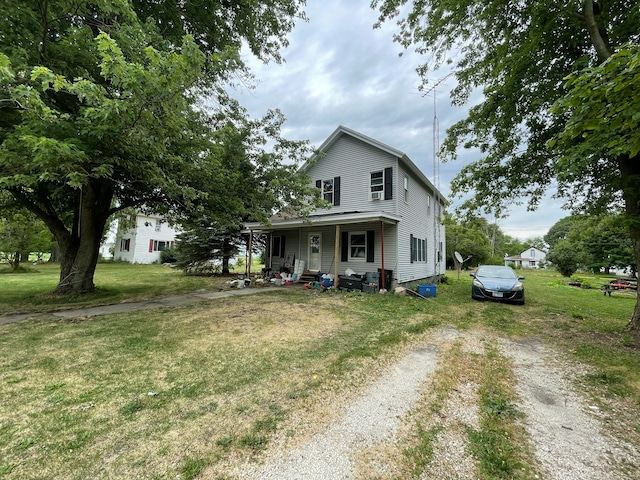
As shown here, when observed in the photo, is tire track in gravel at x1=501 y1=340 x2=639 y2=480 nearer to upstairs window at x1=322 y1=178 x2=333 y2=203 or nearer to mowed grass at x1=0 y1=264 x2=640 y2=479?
mowed grass at x1=0 y1=264 x2=640 y2=479

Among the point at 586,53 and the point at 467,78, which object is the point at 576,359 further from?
the point at 467,78

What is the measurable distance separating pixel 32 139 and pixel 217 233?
12609mm

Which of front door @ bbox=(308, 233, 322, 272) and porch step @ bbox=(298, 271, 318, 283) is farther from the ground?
front door @ bbox=(308, 233, 322, 272)

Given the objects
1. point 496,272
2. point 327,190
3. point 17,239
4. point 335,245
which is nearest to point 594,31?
point 496,272

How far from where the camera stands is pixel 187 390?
302 cm

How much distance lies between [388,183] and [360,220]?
2.57 metres

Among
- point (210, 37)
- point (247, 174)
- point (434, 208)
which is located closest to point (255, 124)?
point (247, 174)

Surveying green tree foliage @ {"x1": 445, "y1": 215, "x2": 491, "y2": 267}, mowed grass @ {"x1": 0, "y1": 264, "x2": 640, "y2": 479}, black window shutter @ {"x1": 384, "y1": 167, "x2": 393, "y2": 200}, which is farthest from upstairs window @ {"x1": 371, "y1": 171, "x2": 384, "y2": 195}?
green tree foliage @ {"x1": 445, "y1": 215, "x2": 491, "y2": 267}

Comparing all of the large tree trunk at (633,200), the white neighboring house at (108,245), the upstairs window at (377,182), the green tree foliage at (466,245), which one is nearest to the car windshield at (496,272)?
the large tree trunk at (633,200)

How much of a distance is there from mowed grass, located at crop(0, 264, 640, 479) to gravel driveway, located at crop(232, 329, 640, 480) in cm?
21

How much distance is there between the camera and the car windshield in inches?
400

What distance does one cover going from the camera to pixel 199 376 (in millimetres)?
3367

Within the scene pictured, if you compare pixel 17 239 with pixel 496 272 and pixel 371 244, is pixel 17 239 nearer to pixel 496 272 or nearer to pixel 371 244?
pixel 371 244

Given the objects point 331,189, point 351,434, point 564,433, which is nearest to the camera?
point 351,434
